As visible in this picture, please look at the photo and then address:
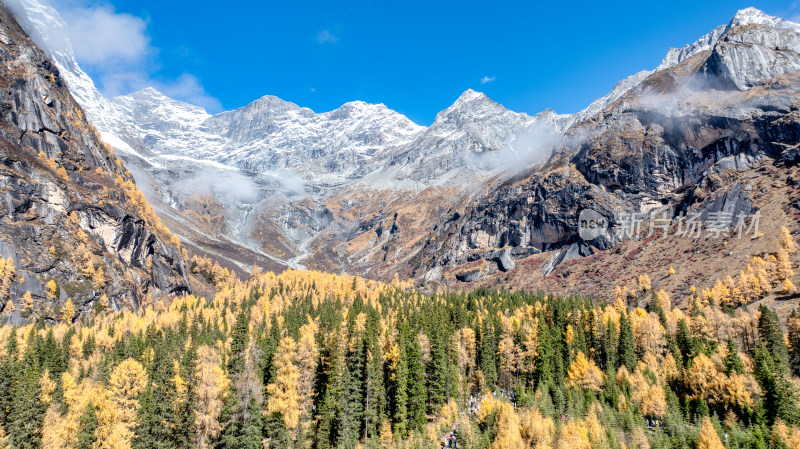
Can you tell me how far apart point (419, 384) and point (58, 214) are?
424 ft

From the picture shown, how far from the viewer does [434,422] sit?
6725cm

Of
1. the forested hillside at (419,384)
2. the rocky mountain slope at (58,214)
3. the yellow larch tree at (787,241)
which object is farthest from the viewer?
the yellow larch tree at (787,241)

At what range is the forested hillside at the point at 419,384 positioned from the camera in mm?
52594

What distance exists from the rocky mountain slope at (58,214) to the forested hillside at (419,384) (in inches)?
853

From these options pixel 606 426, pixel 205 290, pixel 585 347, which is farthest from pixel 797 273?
pixel 205 290

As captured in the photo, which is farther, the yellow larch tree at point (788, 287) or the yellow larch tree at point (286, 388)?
the yellow larch tree at point (788, 287)

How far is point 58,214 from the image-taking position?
132m

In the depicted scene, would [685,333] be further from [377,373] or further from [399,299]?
[399,299]

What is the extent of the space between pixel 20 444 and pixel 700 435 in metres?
85.5

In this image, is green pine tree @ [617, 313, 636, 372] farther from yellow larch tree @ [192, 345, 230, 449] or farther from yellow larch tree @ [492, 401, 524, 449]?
yellow larch tree @ [192, 345, 230, 449]

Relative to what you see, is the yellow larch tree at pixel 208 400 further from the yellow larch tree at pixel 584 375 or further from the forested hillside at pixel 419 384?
the yellow larch tree at pixel 584 375

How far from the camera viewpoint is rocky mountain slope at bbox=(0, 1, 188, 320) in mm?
115375

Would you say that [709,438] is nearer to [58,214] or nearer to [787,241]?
[787,241]

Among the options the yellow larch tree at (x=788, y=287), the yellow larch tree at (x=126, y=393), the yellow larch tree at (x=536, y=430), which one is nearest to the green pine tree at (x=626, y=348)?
the yellow larch tree at (x=536, y=430)
